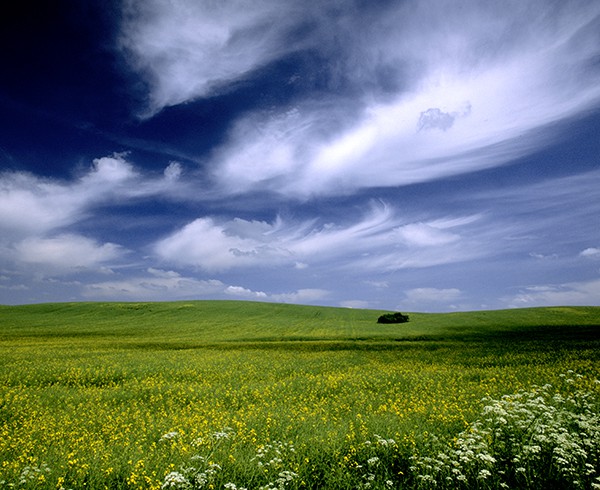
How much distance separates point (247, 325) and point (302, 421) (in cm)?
5365

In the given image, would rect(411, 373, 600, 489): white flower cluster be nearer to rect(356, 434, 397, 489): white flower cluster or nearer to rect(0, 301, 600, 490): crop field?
rect(0, 301, 600, 490): crop field

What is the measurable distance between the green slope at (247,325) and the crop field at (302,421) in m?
18.7

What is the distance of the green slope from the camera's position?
46188 millimetres

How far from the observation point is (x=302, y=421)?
10727 mm

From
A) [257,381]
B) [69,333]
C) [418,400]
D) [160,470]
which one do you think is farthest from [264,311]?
[160,470]

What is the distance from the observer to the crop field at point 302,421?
6.72 meters

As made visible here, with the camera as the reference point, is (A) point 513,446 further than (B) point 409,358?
No

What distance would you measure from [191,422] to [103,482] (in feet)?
14.8

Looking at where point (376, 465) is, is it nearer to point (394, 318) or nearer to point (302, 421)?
point (302, 421)

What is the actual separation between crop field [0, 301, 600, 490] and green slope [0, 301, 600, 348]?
1873 cm

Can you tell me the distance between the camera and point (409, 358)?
26.1 metres

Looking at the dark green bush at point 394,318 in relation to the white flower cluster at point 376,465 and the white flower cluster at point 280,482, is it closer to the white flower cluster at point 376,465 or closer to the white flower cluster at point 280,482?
the white flower cluster at point 376,465

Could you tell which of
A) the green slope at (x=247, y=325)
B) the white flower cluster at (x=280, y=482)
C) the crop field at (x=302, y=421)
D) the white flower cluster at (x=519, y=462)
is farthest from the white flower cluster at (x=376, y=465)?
the green slope at (x=247, y=325)

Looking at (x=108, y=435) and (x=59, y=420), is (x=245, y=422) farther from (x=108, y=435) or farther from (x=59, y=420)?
(x=59, y=420)
